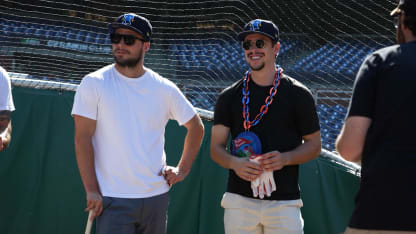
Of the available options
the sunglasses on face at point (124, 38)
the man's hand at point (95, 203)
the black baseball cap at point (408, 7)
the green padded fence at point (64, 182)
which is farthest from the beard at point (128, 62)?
the green padded fence at point (64, 182)

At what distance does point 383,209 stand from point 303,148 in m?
1.21

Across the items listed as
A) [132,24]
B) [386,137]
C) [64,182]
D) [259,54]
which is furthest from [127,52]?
[64,182]

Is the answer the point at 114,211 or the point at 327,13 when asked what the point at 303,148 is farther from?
the point at 327,13

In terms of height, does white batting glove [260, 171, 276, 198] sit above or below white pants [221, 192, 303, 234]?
above

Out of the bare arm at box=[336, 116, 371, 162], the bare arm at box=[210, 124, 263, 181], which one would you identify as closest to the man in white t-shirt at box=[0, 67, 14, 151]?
the bare arm at box=[210, 124, 263, 181]

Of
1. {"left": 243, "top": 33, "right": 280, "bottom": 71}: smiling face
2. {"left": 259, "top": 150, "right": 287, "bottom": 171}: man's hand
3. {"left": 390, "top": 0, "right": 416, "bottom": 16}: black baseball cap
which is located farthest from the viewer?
{"left": 243, "top": 33, "right": 280, "bottom": 71}: smiling face

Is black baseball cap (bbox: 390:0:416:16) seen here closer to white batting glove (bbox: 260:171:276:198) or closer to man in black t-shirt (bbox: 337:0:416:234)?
man in black t-shirt (bbox: 337:0:416:234)

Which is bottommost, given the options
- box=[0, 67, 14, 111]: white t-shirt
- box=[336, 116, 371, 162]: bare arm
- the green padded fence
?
the green padded fence

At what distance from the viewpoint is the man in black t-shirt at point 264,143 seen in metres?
3.06

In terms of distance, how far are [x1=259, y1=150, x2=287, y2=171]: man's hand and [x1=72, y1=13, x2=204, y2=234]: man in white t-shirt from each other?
535mm

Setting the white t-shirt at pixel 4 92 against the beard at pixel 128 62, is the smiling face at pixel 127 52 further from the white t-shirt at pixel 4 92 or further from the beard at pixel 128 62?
the white t-shirt at pixel 4 92

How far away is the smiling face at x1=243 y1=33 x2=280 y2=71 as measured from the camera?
127 inches

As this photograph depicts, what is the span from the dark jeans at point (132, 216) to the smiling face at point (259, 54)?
99 centimetres

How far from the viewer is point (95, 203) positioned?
9.19 feet
